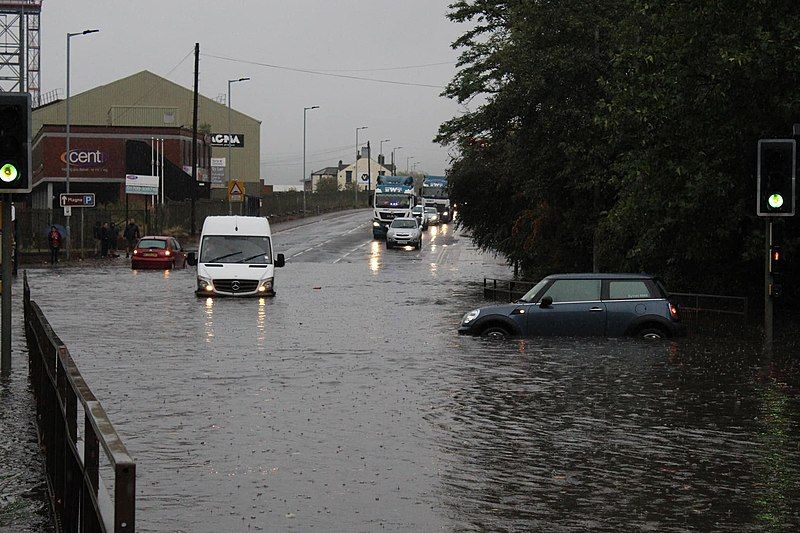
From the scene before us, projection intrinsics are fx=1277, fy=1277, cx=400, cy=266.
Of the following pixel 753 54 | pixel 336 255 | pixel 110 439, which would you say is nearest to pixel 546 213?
pixel 753 54

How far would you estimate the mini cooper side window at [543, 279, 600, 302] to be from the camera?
2305 cm

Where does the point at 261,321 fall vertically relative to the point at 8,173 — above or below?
below

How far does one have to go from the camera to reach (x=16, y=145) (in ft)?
50.7

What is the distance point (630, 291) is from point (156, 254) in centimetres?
3149

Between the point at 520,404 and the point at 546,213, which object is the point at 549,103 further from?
the point at 520,404

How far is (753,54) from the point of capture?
24.5 m

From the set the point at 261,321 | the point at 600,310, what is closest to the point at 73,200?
the point at 261,321

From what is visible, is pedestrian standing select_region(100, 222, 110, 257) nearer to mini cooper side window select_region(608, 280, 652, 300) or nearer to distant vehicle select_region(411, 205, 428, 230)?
distant vehicle select_region(411, 205, 428, 230)

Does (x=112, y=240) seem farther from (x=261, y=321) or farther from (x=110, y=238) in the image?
(x=261, y=321)

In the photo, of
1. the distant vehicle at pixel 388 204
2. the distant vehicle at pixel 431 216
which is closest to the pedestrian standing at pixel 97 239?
the distant vehicle at pixel 388 204

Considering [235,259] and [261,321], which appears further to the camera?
[235,259]

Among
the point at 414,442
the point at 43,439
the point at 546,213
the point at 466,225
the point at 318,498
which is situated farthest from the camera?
the point at 466,225

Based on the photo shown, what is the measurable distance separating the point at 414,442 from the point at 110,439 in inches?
258

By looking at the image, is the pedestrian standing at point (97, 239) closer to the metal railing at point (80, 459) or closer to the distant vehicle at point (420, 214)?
the distant vehicle at point (420, 214)
